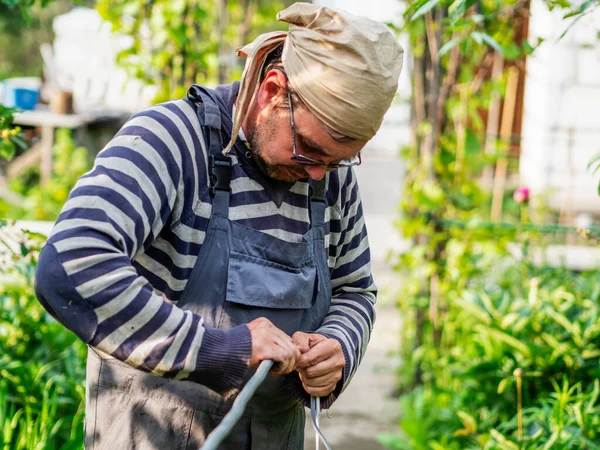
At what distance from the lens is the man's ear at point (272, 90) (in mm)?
1764

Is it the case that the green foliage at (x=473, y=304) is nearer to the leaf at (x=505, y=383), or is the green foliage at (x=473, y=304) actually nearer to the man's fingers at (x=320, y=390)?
the leaf at (x=505, y=383)

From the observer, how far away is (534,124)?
9.86m

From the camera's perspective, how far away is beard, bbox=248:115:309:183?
1.79 meters

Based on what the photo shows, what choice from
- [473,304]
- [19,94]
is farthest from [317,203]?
[19,94]

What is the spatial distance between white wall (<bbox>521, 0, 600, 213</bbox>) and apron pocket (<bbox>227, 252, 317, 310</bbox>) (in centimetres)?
780

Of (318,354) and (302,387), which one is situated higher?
(318,354)

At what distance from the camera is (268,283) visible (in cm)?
179

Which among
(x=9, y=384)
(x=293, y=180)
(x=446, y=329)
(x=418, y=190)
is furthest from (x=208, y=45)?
(x=293, y=180)

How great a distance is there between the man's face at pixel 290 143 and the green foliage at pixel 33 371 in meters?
1.27

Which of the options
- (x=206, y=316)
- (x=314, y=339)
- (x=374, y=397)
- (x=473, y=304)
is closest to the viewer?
(x=206, y=316)

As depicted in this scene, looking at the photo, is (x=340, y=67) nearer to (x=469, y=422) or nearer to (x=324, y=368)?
(x=324, y=368)

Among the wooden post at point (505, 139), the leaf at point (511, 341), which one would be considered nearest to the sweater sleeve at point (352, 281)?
the leaf at point (511, 341)

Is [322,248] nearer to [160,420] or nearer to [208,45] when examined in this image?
[160,420]

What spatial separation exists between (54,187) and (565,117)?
649 cm
